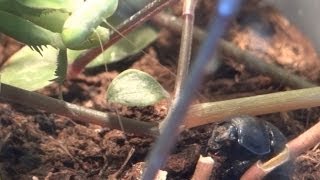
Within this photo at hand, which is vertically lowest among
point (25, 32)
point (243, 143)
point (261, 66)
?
point (243, 143)

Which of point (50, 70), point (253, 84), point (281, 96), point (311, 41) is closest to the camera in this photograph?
point (281, 96)

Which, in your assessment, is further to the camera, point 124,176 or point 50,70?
point 50,70

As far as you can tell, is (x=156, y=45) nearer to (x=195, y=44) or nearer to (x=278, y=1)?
(x=195, y=44)

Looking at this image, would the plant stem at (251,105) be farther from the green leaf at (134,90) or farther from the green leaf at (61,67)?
the green leaf at (61,67)

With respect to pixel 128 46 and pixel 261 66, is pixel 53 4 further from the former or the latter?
pixel 261 66

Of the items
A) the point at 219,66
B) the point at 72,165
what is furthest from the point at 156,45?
the point at 72,165

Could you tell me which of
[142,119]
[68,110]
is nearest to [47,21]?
[68,110]
